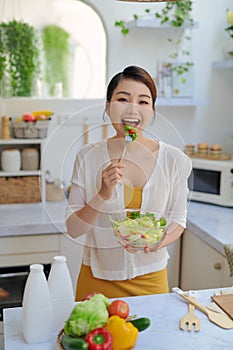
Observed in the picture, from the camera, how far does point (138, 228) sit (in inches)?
56.1

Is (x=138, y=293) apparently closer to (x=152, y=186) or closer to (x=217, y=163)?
(x=152, y=186)

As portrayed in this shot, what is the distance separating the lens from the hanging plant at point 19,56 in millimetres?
2836

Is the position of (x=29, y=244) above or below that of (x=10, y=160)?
below

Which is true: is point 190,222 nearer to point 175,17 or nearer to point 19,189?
point 19,189

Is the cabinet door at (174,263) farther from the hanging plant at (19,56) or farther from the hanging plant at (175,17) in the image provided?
the hanging plant at (19,56)

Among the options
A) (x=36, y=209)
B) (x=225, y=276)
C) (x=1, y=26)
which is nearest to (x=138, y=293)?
(x=225, y=276)

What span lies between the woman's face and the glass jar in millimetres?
1388

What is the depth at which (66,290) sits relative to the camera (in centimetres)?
137

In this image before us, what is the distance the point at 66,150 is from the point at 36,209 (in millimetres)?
1241

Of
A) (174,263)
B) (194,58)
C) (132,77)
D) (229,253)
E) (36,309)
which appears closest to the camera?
(36,309)

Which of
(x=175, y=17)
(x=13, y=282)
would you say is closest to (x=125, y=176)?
(x=13, y=282)

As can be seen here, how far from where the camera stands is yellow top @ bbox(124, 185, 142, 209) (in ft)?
4.79

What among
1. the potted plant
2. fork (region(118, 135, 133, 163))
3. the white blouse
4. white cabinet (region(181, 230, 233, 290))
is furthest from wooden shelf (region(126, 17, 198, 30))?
fork (region(118, 135, 133, 163))

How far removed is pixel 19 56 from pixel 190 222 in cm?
131
